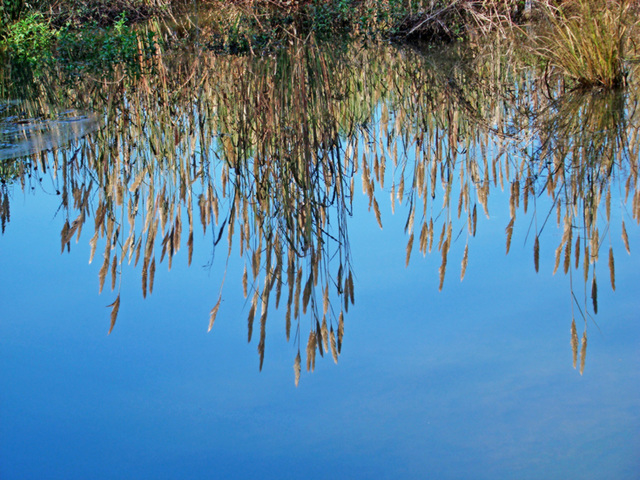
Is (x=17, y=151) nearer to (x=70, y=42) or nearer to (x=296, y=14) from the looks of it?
(x=70, y=42)

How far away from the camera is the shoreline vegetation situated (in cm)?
541

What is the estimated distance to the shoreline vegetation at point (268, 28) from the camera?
5407mm

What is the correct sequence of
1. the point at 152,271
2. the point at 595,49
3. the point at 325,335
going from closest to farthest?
the point at 325,335 → the point at 152,271 → the point at 595,49

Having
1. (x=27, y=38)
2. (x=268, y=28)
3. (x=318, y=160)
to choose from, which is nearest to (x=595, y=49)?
(x=318, y=160)

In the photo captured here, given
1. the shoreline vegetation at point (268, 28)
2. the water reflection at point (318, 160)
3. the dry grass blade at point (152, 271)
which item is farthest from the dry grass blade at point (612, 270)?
the shoreline vegetation at point (268, 28)

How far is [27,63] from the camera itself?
573cm

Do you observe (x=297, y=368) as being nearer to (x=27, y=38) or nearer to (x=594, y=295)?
(x=594, y=295)

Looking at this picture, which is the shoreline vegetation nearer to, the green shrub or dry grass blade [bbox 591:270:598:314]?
the green shrub

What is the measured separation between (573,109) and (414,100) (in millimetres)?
765

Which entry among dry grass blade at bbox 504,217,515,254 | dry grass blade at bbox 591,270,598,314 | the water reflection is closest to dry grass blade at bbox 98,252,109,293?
the water reflection

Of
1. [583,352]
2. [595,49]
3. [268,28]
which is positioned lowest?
[583,352]

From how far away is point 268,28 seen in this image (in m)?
6.66

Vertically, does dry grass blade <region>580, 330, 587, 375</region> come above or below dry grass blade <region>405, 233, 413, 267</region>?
below

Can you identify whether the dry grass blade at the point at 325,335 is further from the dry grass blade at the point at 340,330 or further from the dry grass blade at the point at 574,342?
the dry grass blade at the point at 574,342
